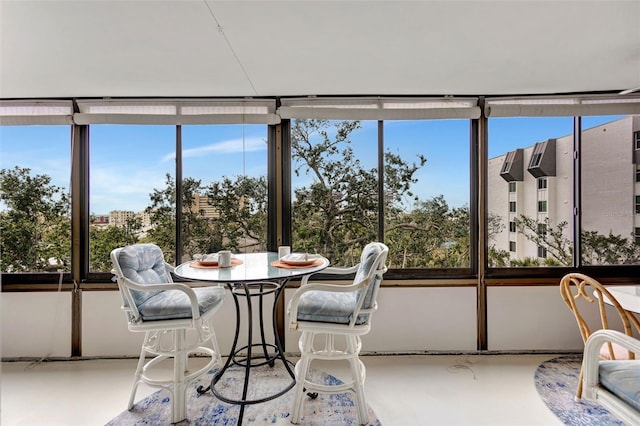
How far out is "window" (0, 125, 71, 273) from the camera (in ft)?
9.48

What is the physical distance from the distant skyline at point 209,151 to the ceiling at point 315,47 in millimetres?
330

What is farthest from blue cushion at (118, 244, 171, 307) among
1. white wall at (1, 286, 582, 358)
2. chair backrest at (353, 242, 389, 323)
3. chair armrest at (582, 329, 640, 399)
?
chair armrest at (582, 329, 640, 399)

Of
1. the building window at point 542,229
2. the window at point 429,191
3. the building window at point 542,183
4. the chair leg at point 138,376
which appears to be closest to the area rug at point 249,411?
the chair leg at point 138,376

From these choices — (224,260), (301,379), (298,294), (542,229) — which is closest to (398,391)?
(301,379)

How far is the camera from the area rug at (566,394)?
1938 millimetres

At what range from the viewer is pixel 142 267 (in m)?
2.08

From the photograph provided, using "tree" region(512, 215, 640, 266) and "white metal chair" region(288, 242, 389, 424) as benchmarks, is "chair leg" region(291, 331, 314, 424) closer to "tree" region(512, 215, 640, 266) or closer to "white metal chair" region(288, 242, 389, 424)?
"white metal chair" region(288, 242, 389, 424)

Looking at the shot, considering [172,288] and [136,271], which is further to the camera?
[136,271]

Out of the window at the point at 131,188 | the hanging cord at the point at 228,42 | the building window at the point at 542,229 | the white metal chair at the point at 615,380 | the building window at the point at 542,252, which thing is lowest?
the white metal chair at the point at 615,380

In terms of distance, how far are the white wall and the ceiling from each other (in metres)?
1.77

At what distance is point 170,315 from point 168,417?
27.1 inches

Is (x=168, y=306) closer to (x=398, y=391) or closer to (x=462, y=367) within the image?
(x=398, y=391)

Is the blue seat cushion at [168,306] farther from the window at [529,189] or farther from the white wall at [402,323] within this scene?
the window at [529,189]

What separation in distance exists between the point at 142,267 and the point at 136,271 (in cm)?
8
